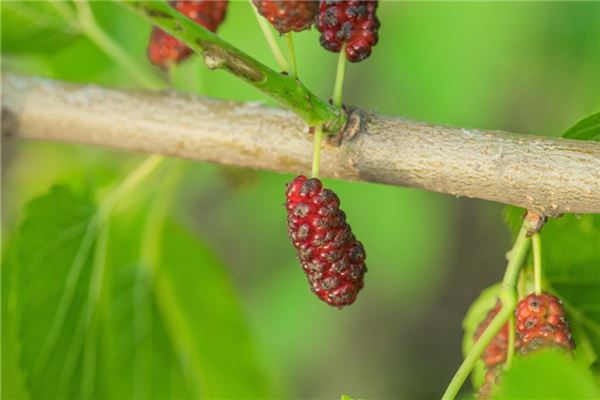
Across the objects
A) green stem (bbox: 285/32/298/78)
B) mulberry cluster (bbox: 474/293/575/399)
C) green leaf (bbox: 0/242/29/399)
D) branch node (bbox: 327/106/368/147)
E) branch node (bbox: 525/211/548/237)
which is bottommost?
green leaf (bbox: 0/242/29/399)

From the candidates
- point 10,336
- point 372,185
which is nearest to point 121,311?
point 10,336

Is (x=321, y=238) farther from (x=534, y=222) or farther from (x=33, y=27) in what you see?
(x=33, y=27)

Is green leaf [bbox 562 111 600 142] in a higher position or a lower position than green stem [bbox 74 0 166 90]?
lower

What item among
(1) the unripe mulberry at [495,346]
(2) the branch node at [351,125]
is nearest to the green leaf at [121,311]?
(2) the branch node at [351,125]

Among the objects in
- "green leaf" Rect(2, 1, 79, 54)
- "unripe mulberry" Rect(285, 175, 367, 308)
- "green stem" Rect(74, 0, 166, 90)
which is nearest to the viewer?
"unripe mulberry" Rect(285, 175, 367, 308)

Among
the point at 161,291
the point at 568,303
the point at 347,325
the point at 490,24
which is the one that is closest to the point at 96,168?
the point at 161,291

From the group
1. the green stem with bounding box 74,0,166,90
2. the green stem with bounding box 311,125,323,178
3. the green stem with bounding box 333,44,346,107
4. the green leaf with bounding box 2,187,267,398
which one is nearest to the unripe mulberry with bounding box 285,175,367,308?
the green stem with bounding box 311,125,323,178

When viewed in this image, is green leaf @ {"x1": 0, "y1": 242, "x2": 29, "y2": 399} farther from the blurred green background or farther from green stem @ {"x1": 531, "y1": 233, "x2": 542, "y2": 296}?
green stem @ {"x1": 531, "y1": 233, "x2": 542, "y2": 296}
